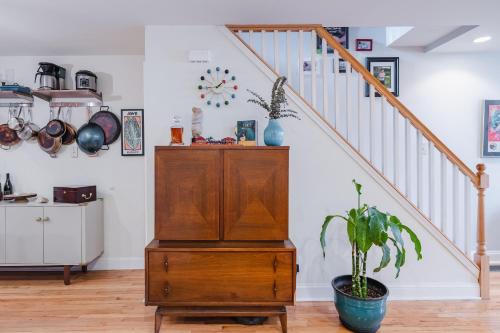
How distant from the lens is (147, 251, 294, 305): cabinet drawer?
2.10 m

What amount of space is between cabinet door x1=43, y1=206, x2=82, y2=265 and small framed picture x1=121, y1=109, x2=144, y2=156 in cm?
84

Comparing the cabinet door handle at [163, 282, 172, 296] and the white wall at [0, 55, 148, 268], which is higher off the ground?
the white wall at [0, 55, 148, 268]

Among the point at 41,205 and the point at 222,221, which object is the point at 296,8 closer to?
the point at 222,221

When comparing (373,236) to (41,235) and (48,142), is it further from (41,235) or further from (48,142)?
(48,142)

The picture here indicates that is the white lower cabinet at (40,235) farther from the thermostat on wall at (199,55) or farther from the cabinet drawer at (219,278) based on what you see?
the thermostat on wall at (199,55)

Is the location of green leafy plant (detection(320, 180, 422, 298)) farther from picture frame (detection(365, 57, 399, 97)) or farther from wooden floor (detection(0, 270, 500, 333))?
picture frame (detection(365, 57, 399, 97))

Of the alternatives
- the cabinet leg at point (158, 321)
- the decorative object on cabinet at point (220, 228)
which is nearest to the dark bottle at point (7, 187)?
the decorative object on cabinet at point (220, 228)

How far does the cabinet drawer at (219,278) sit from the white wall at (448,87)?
259 cm

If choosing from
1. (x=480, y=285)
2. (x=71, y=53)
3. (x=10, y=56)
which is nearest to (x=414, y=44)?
(x=480, y=285)

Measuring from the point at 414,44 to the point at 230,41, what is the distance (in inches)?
84.8

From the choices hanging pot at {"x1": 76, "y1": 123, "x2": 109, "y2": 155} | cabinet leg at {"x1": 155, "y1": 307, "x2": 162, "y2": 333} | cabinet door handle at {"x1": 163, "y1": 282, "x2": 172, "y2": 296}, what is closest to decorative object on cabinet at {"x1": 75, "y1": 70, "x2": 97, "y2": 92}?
hanging pot at {"x1": 76, "y1": 123, "x2": 109, "y2": 155}

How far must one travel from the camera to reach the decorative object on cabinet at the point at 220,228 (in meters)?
2.10

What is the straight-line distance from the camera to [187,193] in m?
2.15

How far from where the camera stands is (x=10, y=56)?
342 centimetres
